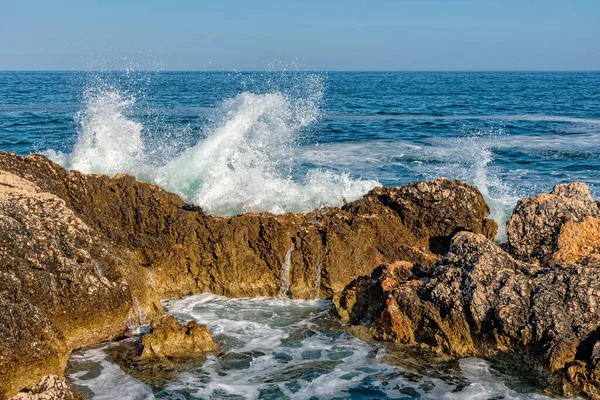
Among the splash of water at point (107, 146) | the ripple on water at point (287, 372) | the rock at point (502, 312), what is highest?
the splash of water at point (107, 146)

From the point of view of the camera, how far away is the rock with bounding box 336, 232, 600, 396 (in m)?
4.74

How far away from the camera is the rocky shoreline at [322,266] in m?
4.82

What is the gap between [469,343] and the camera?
17.2 feet

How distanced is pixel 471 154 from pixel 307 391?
12.9 meters

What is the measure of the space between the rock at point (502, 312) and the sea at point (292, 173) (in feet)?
0.63

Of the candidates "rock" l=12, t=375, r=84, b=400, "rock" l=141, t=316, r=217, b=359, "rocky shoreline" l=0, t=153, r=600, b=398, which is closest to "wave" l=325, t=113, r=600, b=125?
"rocky shoreline" l=0, t=153, r=600, b=398

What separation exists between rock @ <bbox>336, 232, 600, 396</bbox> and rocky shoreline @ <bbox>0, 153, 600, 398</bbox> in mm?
11

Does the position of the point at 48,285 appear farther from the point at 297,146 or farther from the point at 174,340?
the point at 297,146

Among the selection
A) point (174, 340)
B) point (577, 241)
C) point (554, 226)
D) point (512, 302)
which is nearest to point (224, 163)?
point (174, 340)

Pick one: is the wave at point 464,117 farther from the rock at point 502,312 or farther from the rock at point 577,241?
the rock at point 502,312

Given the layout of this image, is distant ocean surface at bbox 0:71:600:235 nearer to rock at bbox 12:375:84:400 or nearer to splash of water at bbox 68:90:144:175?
splash of water at bbox 68:90:144:175

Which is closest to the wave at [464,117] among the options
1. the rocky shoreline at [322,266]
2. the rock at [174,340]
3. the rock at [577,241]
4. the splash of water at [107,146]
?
the splash of water at [107,146]

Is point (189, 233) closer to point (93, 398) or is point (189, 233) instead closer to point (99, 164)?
point (93, 398)

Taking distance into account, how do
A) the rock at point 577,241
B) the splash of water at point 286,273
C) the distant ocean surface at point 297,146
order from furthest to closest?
the distant ocean surface at point 297,146, the splash of water at point 286,273, the rock at point 577,241
